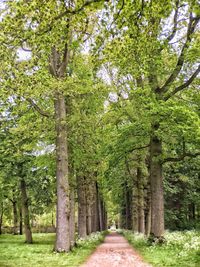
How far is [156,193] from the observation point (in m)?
17.6

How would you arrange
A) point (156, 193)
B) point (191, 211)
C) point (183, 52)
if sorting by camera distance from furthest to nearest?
1. point (191, 211)
2. point (156, 193)
3. point (183, 52)

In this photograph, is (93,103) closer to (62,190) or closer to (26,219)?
(62,190)

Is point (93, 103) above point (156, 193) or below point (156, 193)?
above

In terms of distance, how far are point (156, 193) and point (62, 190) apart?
206 inches

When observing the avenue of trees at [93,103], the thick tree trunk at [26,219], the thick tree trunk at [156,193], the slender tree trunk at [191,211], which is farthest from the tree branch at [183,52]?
the slender tree trunk at [191,211]

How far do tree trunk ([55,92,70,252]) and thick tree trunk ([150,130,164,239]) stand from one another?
4585 mm

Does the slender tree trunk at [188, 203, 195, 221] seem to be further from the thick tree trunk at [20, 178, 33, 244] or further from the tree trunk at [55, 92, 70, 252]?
the tree trunk at [55, 92, 70, 252]

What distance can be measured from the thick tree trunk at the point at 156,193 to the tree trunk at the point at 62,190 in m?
4.58

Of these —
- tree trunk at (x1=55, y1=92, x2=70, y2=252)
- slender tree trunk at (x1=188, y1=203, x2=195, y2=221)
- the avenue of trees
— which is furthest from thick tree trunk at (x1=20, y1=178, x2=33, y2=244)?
slender tree trunk at (x1=188, y1=203, x2=195, y2=221)

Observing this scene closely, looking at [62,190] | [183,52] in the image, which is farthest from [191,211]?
[62,190]

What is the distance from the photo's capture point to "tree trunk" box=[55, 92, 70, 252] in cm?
1452

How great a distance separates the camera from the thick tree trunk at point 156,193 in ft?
56.7

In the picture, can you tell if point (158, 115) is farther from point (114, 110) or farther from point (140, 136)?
point (114, 110)

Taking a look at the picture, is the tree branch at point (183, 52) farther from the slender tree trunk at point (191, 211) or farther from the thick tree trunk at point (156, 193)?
the slender tree trunk at point (191, 211)
